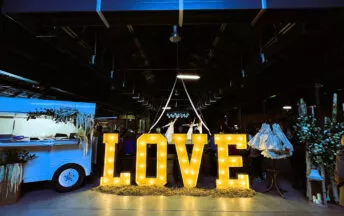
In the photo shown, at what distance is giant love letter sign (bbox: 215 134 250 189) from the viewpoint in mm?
4348

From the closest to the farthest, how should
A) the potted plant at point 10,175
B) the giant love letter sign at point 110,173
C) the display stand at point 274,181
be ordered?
the potted plant at point 10,175 < the display stand at point 274,181 < the giant love letter sign at point 110,173

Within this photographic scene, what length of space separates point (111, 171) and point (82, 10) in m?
→ 3.74

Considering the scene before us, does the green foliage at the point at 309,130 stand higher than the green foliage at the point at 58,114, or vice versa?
the green foliage at the point at 58,114

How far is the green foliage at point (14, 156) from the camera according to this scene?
386 cm

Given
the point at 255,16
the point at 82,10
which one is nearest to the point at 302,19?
the point at 255,16

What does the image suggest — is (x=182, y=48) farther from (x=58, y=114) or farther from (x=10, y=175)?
(x=10, y=175)

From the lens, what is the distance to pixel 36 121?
623 centimetres

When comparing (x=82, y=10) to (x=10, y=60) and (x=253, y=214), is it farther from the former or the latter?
(x=253, y=214)

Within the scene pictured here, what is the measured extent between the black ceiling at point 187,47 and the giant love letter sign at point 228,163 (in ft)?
6.79

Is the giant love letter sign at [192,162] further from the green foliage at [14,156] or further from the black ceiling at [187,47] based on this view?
the green foliage at [14,156]

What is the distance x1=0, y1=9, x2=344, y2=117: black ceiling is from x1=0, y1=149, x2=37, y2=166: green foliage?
196cm

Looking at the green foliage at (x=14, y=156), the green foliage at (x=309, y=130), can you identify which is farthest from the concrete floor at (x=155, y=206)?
the green foliage at (x=309, y=130)

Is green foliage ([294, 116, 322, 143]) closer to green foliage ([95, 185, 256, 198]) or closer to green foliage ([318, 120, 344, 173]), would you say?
green foliage ([318, 120, 344, 173])

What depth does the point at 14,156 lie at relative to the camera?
397 centimetres
